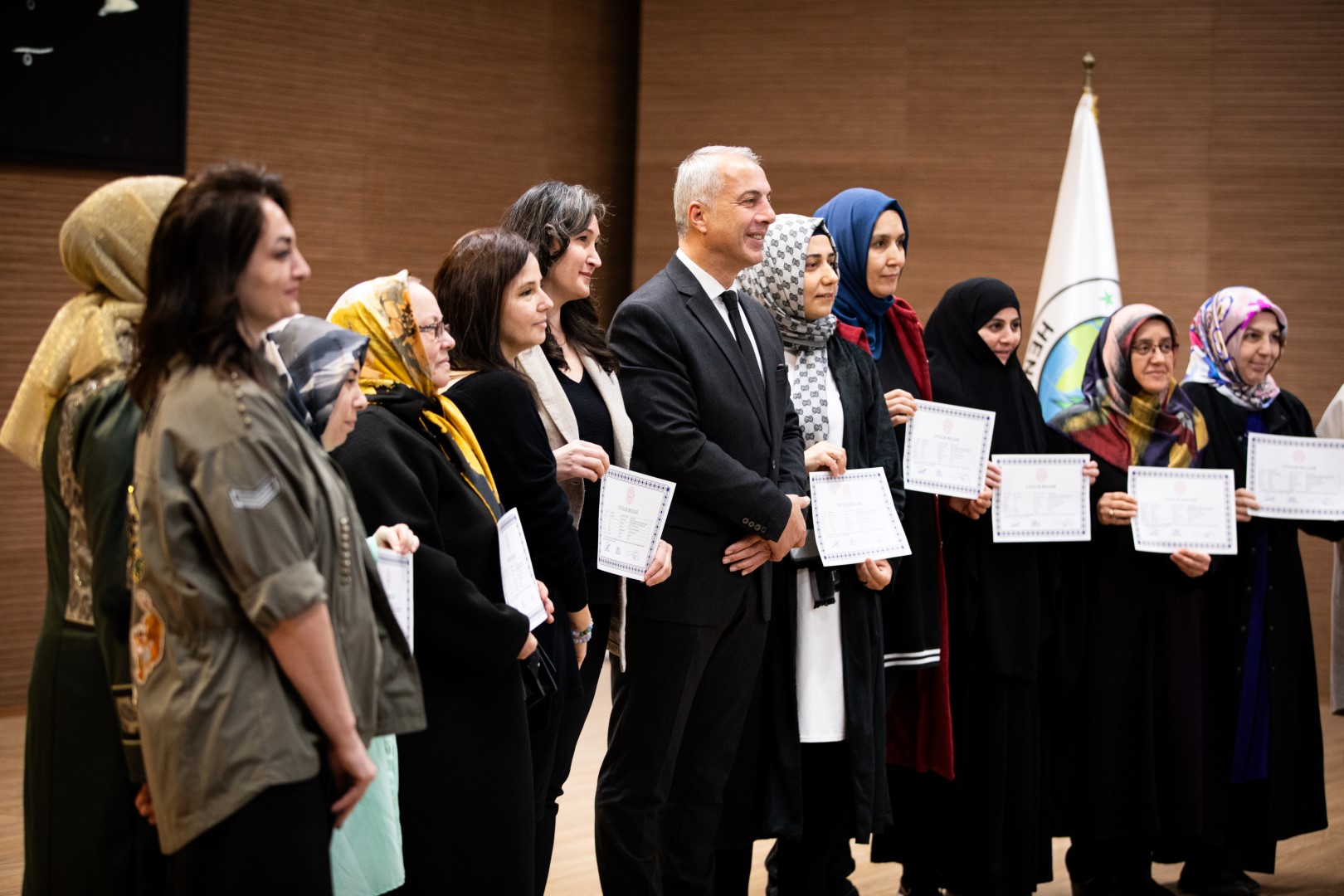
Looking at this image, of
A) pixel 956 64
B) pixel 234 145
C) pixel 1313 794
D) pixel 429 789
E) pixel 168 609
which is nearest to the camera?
pixel 168 609

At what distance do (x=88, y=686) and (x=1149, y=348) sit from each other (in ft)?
9.47

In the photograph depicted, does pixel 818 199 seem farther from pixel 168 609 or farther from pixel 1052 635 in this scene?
pixel 168 609

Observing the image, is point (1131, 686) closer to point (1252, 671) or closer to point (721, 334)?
point (1252, 671)

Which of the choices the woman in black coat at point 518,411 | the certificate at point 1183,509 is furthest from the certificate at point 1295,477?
the woman in black coat at point 518,411

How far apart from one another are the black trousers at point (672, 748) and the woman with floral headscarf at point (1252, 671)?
1.57 metres

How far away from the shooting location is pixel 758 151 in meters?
6.55

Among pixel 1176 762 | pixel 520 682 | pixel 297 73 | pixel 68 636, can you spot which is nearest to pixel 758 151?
pixel 297 73

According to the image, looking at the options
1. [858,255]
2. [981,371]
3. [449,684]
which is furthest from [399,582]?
[981,371]

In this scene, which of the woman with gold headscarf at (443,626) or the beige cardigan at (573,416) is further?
the beige cardigan at (573,416)

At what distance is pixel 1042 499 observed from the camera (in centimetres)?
352

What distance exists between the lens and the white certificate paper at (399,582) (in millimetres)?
2021

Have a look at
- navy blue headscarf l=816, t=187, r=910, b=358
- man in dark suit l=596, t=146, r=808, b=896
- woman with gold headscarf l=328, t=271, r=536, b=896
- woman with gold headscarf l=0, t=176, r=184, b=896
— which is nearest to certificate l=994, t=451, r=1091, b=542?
navy blue headscarf l=816, t=187, r=910, b=358

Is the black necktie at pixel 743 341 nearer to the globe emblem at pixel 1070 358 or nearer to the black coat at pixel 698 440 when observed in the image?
the black coat at pixel 698 440

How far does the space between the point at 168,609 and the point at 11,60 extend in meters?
3.94
